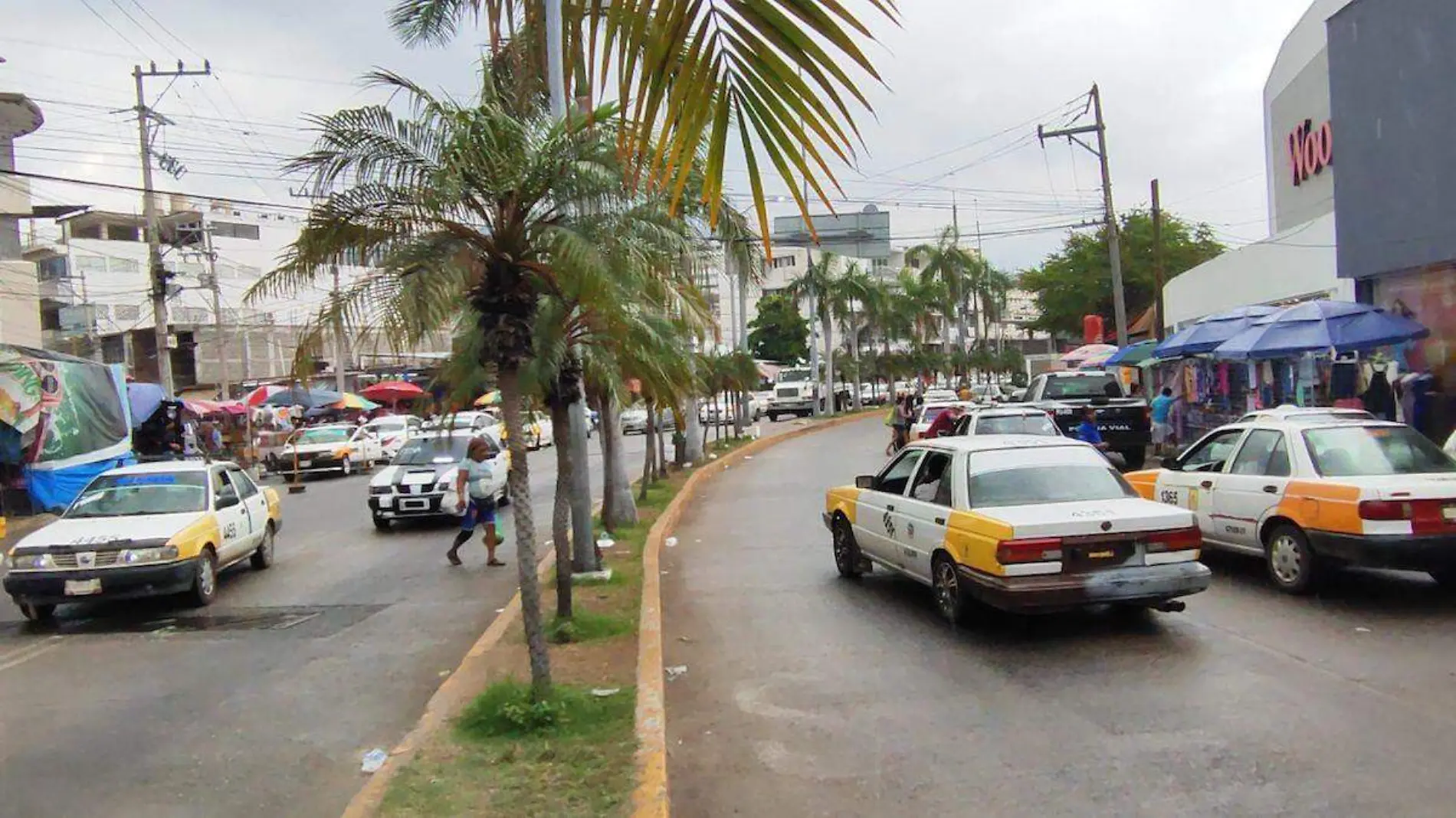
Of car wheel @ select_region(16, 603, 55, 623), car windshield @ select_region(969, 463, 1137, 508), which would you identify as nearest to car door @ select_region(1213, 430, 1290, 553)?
car windshield @ select_region(969, 463, 1137, 508)

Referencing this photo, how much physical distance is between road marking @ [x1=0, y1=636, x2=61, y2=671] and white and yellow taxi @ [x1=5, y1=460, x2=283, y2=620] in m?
0.62

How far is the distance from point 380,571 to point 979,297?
239 ft

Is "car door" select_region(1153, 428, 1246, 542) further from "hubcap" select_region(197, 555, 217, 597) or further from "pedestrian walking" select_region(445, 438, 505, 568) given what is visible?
"hubcap" select_region(197, 555, 217, 597)

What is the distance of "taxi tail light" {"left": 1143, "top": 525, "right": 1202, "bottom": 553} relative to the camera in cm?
805

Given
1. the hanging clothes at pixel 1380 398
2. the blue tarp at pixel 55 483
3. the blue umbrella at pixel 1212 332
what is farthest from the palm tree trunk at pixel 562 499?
the blue tarp at pixel 55 483

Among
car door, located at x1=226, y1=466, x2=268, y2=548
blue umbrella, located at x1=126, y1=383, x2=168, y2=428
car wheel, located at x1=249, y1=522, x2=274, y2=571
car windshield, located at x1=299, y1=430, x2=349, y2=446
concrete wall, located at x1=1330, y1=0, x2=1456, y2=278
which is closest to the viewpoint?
car door, located at x1=226, y1=466, x2=268, y2=548

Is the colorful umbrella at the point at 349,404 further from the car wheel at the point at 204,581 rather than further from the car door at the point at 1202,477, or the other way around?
the car door at the point at 1202,477

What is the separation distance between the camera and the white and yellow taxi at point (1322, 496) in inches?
332

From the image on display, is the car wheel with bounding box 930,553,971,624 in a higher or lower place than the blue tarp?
lower

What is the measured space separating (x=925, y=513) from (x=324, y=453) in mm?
27178

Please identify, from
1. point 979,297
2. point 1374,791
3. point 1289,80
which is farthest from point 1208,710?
point 979,297

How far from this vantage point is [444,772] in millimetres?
5566

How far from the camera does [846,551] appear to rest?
11.3 meters

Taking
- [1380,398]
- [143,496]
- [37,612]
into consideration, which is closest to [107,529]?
[37,612]
